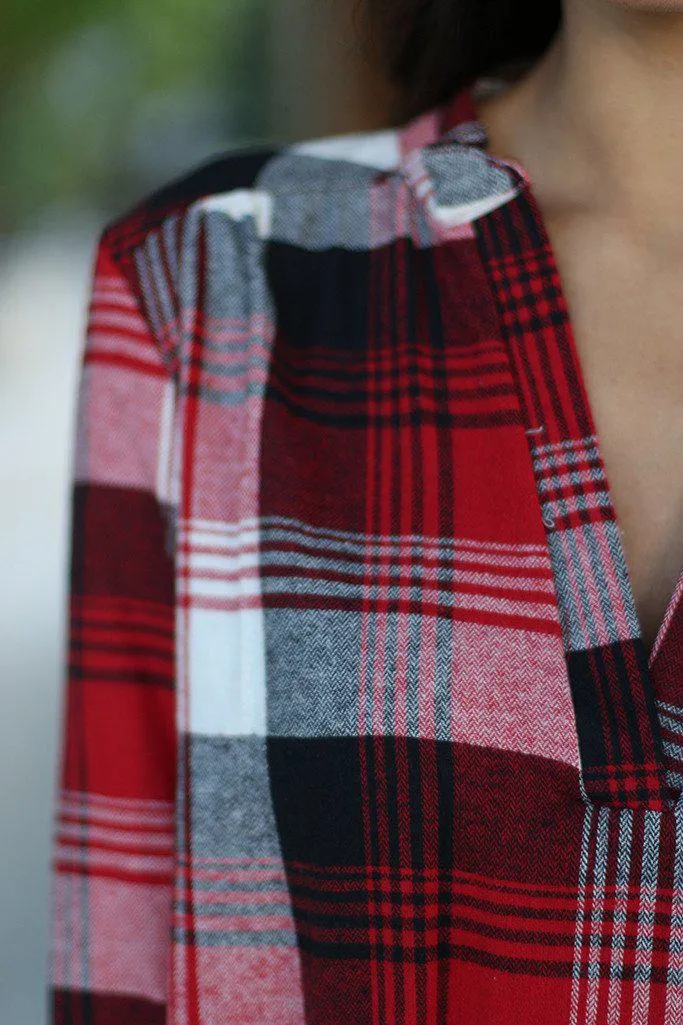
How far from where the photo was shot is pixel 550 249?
0.81 meters

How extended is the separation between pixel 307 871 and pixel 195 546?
0.21 m

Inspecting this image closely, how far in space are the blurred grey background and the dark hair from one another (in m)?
2.17

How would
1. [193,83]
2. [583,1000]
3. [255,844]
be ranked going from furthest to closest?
1. [193,83]
2. [255,844]
3. [583,1000]

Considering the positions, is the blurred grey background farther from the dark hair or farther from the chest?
the chest

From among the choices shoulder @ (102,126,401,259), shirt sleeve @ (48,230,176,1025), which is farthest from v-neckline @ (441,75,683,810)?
shirt sleeve @ (48,230,176,1025)

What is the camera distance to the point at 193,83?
A: 12.9 feet

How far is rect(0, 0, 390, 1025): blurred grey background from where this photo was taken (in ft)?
11.5

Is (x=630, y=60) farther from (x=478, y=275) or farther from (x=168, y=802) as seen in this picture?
(x=168, y=802)

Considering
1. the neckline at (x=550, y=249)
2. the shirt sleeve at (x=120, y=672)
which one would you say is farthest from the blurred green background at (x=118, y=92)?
the shirt sleeve at (x=120, y=672)

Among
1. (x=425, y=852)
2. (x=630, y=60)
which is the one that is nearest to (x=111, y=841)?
(x=425, y=852)

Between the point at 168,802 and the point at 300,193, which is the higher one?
the point at 300,193

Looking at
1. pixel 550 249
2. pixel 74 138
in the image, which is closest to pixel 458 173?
pixel 550 249

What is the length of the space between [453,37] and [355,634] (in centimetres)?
56

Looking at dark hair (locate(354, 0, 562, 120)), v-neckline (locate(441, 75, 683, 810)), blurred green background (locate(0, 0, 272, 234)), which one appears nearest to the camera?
v-neckline (locate(441, 75, 683, 810))
